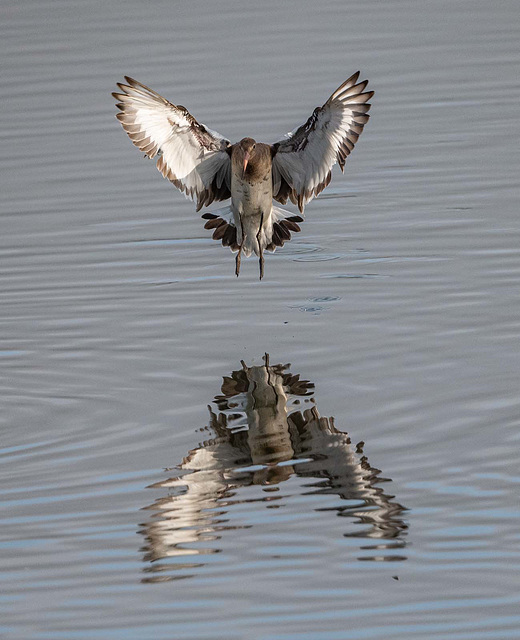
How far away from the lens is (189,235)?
36.1 feet

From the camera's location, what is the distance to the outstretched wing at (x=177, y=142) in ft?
30.5

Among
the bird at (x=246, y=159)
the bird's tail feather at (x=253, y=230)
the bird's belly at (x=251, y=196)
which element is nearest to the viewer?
the bird at (x=246, y=159)

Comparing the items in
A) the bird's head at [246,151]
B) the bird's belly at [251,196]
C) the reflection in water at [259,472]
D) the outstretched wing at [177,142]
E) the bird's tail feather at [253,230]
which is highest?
the outstretched wing at [177,142]

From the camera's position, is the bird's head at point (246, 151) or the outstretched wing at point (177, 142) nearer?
the outstretched wing at point (177, 142)

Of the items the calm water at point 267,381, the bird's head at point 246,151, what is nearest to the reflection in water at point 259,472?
the calm water at point 267,381

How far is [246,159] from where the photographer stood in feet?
31.2

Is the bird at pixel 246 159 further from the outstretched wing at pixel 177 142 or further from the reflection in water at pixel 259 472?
the reflection in water at pixel 259 472

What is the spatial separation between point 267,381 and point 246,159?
2.33 m

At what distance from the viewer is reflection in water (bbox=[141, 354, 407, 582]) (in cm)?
579

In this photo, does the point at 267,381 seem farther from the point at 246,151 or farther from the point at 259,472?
the point at 246,151

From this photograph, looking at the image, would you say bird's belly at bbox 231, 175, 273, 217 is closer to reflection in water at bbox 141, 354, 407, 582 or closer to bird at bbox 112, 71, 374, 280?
bird at bbox 112, 71, 374, 280

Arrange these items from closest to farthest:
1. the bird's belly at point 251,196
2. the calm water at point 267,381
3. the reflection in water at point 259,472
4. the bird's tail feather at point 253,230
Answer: the calm water at point 267,381, the reflection in water at point 259,472, the bird's belly at point 251,196, the bird's tail feather at point 253,230

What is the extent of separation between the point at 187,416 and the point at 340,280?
2.65 meters

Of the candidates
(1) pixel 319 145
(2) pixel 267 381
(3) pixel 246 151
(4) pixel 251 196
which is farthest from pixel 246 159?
(2) pixel 267 381
